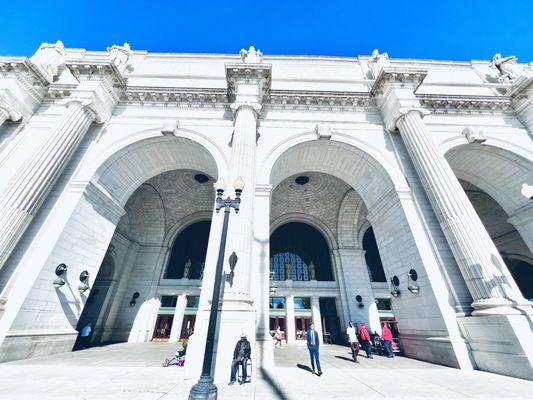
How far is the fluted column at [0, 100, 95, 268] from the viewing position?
8648mm

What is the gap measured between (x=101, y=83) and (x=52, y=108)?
371 centimetres

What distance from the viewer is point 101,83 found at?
1244 centimetres

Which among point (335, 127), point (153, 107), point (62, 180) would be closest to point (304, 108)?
point (335, 127)

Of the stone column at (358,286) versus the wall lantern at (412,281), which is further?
the stone column at (358,286)

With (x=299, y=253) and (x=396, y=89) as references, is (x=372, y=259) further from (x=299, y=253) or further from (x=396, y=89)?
(x=396, y=89)

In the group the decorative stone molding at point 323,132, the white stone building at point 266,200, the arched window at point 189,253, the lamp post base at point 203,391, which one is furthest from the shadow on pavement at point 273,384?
the arched window at point 189,253

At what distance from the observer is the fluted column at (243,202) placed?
24.9 ft

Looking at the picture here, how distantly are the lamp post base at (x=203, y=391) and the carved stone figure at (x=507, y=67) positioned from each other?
23.6m

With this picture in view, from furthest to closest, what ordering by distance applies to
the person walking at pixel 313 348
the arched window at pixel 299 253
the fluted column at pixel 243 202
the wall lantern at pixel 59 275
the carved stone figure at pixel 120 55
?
the arched window at pixel 299 253, the carved stone figure at pixel 120 55, the wall lantern at pixel 59 275, the fluted column at pixel 243 202, the person walking at pixel 313 348

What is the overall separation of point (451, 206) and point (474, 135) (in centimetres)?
621

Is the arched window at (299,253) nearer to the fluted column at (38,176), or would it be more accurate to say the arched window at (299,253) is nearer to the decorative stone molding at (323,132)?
the decorative stone molding at (323,132)

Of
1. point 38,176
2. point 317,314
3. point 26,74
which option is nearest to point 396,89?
point 317,314

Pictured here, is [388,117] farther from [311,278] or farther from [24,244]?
[24,244]

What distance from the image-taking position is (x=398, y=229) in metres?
10.7
